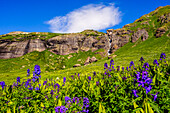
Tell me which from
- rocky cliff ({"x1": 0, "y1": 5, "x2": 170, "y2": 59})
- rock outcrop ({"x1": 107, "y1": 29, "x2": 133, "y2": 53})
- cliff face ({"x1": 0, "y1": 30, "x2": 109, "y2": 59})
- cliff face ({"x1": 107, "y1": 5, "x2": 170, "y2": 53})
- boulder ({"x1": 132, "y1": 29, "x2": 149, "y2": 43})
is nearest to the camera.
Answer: cliff face ({"x1": 107, "y1": 5, "x2": 170, "y2": 53})

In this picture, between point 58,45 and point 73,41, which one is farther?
point 73,41

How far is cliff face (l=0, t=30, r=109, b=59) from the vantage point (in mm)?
100000

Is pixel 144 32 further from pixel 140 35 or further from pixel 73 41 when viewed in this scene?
pixel 73 41

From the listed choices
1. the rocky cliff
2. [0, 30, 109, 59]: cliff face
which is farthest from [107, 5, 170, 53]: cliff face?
[0, 30, 109, 59]: cliff face

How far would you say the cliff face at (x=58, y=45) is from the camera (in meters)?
100

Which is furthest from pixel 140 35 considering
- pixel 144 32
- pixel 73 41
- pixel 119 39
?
pixel 73 41

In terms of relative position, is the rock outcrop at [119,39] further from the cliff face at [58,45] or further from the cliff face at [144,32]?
the cliff face at [58,45]

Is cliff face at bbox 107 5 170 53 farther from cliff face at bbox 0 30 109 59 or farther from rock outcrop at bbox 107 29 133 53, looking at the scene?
cliff face at bbox 0 30 109 59

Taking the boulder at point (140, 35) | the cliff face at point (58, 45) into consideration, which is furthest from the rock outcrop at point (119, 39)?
the cliff face at point (58, 45)

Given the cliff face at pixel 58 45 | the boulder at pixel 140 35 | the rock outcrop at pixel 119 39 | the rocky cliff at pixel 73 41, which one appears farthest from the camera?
the rock outcrop at pixel 119 39

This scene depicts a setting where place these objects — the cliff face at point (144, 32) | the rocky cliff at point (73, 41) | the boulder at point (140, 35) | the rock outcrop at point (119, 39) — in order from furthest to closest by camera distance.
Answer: the rock outcrop at point (119, 39)
the rocky cliff at point (73, 41)
the boulder at point (140, 35)
the cliff face at point (144, 32)

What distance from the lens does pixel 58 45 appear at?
110750 mm

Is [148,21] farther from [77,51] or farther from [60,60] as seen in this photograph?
[60,60]

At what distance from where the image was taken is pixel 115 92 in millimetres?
4355
